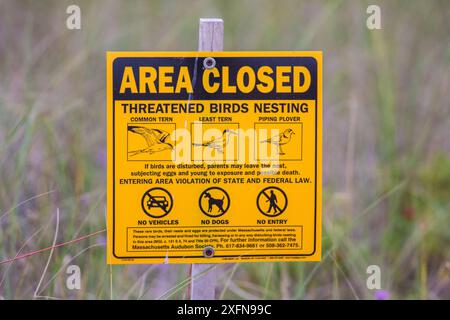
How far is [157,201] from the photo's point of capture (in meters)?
1.59

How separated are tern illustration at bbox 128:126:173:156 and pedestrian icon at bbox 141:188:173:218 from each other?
82mm

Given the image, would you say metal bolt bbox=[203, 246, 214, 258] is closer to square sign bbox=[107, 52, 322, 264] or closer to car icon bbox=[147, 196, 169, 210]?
square sign bbox=[107, 52, 322, 264]

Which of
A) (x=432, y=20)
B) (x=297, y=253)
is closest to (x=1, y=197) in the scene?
(x=297, y=253)

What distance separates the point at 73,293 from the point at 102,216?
41 cm

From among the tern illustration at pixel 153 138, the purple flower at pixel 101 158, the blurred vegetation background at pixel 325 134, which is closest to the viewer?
the tern illustration at pixel 153 138

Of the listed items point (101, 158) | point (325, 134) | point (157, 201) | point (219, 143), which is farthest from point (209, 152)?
point (325, 134)

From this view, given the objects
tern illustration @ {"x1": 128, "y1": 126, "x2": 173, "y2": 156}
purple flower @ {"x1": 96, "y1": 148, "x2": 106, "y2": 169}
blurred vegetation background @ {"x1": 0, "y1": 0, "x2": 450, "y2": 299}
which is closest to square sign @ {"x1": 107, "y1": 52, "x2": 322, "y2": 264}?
tern illustration @ {"x1": 128, "y1": 126, "x2": 173, "y2": 156}

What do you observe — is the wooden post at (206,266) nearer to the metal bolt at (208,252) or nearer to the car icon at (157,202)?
the metal bolt at (208,252)

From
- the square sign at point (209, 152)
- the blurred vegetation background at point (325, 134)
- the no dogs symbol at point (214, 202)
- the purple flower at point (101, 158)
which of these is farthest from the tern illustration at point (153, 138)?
the purple flower at point (101, 158)

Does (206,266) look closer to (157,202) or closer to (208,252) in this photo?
(208,252)

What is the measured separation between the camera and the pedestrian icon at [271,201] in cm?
161

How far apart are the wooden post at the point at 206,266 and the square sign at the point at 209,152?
25 mm

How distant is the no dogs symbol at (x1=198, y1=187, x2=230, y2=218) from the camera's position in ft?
5.24

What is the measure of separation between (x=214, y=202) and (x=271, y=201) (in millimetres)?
115
